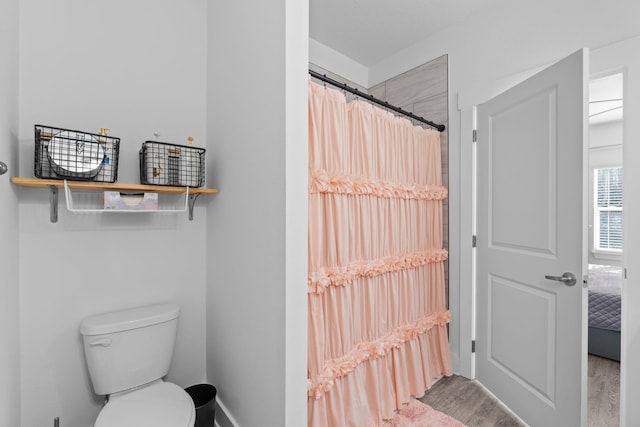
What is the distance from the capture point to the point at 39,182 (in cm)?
120

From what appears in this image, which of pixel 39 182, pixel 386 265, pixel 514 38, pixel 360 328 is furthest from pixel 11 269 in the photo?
pixel 514 38

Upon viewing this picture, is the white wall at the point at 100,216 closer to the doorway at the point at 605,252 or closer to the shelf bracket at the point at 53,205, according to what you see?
the shelf bracket at the point at 53,205

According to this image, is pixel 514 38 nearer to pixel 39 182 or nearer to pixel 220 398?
pixel 39 182

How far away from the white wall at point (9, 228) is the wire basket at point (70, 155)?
0.31 feet

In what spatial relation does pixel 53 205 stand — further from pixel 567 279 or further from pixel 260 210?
pixel 567 279

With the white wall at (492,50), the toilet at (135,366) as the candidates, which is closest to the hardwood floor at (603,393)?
the white wall at (492,50)

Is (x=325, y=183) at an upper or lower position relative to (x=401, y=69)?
lower

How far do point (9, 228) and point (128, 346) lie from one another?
681mm

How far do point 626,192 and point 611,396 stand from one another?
1.48m

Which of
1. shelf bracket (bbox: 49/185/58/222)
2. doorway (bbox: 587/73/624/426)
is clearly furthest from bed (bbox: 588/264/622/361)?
shelf bracket (bbox: 49/185/58/222)

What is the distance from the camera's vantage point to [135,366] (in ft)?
4.65

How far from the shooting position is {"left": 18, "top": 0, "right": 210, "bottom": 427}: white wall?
136 cm

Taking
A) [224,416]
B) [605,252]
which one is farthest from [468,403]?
[605,252]

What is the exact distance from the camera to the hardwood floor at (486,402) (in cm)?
179
